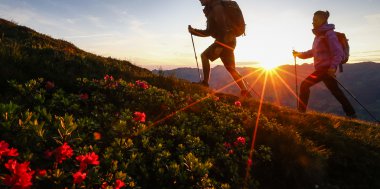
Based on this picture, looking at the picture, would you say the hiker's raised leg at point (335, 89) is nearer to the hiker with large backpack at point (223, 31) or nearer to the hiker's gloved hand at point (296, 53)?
the hiker's gloved hand at point (296, 53)

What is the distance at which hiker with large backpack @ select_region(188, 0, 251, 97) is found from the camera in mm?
10797

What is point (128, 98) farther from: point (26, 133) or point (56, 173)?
point (56, 173)

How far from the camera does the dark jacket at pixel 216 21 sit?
35.3 ft

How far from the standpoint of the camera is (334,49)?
1007 centimetres

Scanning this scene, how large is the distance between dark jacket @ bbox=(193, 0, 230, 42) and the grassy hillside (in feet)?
10.2

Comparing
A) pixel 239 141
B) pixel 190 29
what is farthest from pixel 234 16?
pixel 239 141

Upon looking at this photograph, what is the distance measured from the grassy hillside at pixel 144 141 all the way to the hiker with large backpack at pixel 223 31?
2863 millimetres

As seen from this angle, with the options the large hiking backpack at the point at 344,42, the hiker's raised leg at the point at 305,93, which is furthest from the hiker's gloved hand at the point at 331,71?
the hiker's raised leg at the point at 305,93

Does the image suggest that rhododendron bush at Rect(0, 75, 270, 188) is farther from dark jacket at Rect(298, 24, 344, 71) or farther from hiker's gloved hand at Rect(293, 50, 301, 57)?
hiker's gloved hand at Rect(293, 50, 301, 57)

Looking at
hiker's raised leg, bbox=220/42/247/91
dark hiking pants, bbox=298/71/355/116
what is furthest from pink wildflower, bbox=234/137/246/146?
dark hiking pants, bbox=298/71/355/116

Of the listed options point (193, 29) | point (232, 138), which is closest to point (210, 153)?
point (232, 138)

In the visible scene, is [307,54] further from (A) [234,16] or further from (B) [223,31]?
(B) [223,31]

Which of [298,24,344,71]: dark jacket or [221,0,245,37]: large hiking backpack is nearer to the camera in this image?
[298,24,344,71]: dark jacket

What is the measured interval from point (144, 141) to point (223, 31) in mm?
6706
